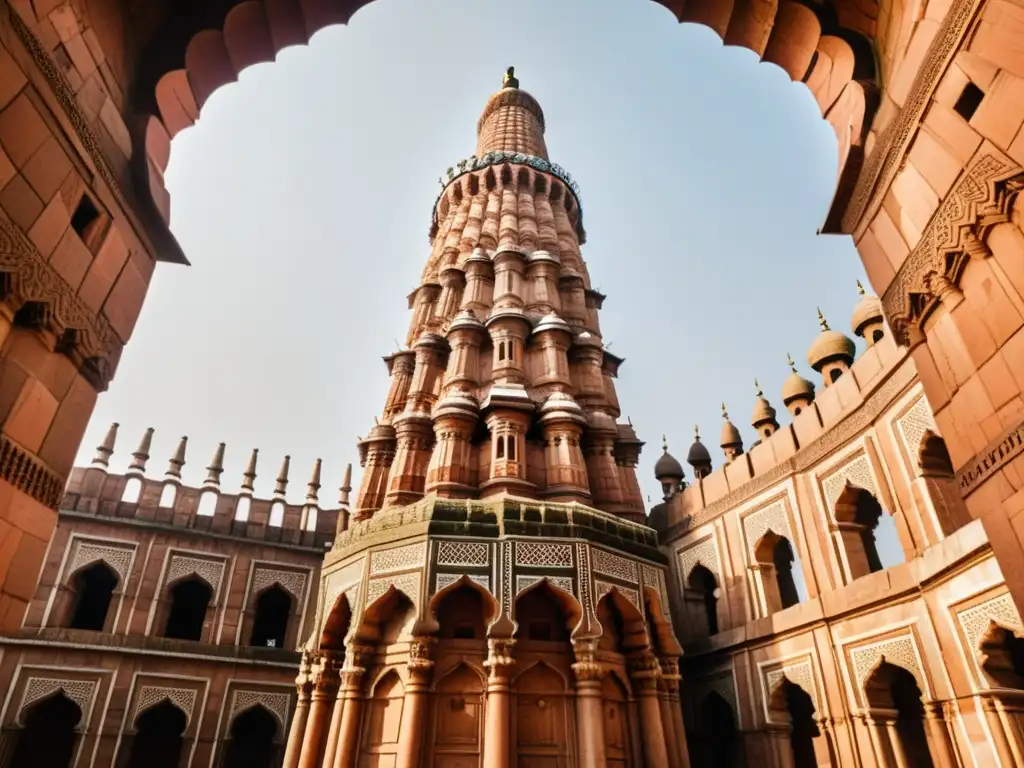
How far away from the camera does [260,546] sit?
19.6 meters

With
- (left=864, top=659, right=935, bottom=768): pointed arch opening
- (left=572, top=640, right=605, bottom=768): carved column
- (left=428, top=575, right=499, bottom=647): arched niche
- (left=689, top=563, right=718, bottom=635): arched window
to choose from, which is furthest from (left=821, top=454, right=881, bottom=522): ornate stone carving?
(left=428, top=575, right=499, bottom=647): arched niche

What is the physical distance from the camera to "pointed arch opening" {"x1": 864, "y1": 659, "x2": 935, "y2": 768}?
10.6 meters

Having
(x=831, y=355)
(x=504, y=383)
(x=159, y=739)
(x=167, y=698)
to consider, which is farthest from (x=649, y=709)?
(x=159, y=739)

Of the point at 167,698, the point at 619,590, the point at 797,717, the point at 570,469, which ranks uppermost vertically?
the point at 570,469

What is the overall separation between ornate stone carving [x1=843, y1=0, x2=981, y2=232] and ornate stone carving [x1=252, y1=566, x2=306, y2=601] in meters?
18.7

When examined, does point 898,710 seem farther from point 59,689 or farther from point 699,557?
point 59,689

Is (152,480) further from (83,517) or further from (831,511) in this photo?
(831,511)

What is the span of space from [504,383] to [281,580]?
10.1m

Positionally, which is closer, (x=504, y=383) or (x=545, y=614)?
(x=545, y=614)

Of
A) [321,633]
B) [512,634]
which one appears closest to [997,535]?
[512,634]

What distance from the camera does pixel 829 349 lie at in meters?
15.1

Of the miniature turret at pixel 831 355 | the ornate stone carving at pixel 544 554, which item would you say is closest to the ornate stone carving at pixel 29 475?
the ornate stone carving at pixel 544 554

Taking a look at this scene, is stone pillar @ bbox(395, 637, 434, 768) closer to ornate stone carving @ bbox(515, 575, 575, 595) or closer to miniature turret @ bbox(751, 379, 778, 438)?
ornate stone carving @ bbox(515, 575, 575, 595)

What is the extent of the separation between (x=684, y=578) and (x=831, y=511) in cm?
458
